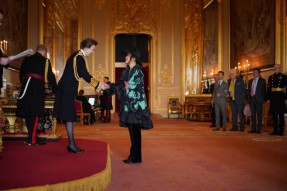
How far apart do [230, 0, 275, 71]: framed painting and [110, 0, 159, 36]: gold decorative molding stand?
3.90 m

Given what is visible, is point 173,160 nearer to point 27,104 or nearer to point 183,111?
point 27,104

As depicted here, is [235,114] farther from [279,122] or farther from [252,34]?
[252,34]

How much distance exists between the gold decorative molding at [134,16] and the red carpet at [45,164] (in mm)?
10872

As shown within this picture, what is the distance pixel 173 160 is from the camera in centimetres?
446

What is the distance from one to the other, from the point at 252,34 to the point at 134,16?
20.2ft

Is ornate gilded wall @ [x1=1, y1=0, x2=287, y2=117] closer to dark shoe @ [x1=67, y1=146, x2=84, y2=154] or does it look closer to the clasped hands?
dark shoe @ [x1=67, y1=146, x2=84, y2=154]

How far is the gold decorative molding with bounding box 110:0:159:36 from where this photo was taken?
49.0 feet

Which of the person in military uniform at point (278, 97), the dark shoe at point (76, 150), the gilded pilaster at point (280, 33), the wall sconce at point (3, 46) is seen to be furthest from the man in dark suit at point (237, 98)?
the wall sconce at point (3, 46)

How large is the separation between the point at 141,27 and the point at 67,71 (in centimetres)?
1135

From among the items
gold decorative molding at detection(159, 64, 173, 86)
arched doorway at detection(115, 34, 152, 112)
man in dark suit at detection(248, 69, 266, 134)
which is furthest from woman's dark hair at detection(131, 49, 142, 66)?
arched doorway at detection(115, 34, 152, 112)

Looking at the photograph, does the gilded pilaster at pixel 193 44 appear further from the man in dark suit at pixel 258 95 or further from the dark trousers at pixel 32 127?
the dark trousers at pixel 32 127

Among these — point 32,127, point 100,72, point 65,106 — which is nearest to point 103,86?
point 65,106

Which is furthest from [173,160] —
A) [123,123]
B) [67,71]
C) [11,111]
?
[11,111]

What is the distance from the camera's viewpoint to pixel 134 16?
49.3 ft
